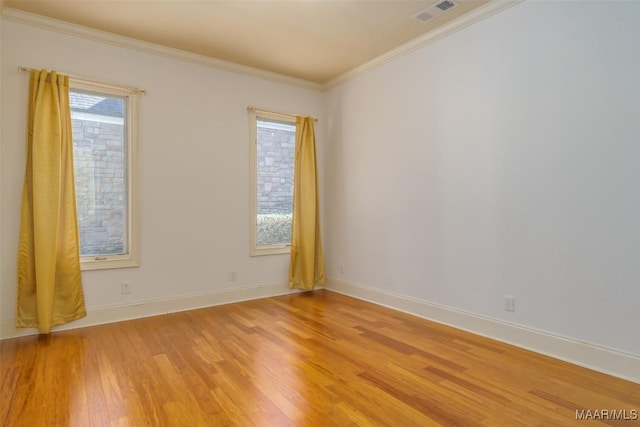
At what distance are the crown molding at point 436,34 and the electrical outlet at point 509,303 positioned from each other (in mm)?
2487

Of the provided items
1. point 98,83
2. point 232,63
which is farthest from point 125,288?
point 232,63

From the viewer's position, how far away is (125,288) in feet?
12.5

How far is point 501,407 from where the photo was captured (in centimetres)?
208

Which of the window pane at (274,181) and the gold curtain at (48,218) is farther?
the window pane at (274,181)

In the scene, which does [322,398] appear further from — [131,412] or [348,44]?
[348,44]

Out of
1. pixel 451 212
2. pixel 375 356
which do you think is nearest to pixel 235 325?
pixel 375 356

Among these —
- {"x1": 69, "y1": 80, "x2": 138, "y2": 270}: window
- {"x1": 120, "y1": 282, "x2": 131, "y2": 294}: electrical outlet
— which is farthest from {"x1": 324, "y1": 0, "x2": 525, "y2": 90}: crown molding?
{"x1": 120, "y1": 282, "x2": 131, "y2": 294}: electrical outlet

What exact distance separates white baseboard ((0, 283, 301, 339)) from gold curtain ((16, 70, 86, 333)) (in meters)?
0.12

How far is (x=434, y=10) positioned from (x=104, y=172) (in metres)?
3.63

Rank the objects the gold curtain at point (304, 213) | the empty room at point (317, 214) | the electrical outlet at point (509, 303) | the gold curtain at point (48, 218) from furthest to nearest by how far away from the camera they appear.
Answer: the gold curtain at point (304, 213) < the gold curtain at point (48, 218) < the electrical outlet at point (509, 303) < the empty room at point (317, 214)

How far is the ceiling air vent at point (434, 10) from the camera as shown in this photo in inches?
125

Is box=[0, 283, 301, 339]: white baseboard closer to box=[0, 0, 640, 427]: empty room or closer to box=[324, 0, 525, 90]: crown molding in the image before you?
box=[0, 0, 640, 427]: empty room

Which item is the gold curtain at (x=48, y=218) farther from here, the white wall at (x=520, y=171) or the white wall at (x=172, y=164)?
the white wall at (x=520, y=171)
